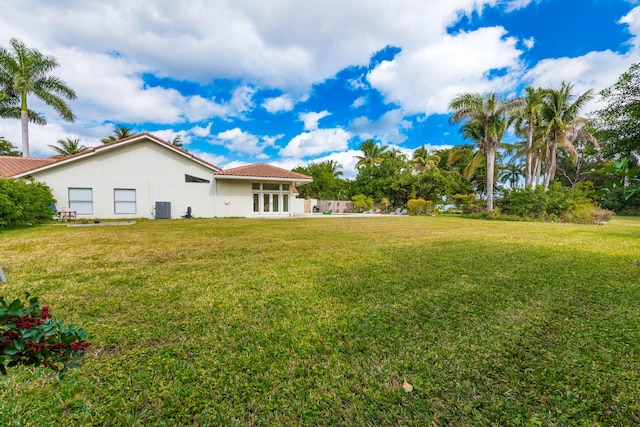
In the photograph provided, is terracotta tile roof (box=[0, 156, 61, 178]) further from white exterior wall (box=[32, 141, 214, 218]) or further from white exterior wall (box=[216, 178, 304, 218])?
white exterior wall (box=[216, 178, 304, 218])

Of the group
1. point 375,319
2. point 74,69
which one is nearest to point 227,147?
Answer: point 74,69

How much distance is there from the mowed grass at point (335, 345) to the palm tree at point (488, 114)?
19894mm

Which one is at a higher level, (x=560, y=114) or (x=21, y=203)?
(x=560, y=114)

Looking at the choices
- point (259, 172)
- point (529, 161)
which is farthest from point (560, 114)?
point (259, 172)

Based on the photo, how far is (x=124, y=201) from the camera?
16812mm

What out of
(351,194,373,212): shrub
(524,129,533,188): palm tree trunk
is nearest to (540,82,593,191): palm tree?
(524,129,533,188): palm tree trunk

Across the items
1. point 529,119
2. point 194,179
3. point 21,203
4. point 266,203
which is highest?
point 529,119

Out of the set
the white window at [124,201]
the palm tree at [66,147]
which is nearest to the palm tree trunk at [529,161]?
the white window at [124,201]

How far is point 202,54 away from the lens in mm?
14500

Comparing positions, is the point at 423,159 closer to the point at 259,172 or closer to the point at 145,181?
the point at 259,172

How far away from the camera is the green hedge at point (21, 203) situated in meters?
9.32

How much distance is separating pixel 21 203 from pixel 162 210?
7.24 m

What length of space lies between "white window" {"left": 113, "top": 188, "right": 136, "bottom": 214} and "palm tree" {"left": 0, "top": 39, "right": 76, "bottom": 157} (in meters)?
12.0

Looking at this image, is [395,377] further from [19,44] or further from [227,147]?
[227,147]
